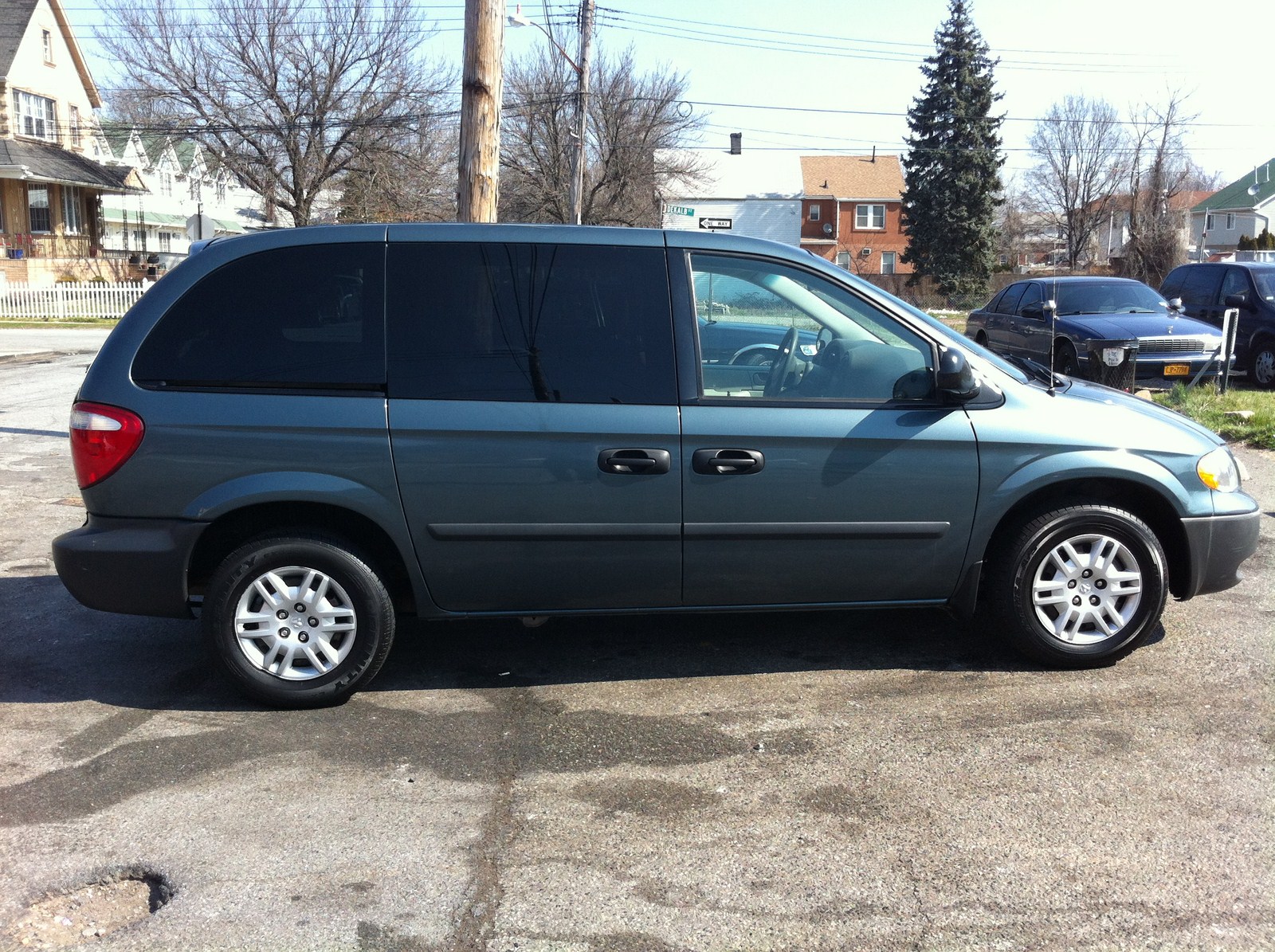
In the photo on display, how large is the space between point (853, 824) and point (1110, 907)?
0.79 meters

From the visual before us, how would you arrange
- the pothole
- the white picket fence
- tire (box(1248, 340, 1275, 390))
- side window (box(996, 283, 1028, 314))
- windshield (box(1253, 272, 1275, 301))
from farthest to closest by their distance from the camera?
the white picket fence → side window (box(996, 283, 1028, 314)) → windshield (box(1253, 272, 1275, 301)) → tire (box(1248, 340, 1275, 390)) → the pothole

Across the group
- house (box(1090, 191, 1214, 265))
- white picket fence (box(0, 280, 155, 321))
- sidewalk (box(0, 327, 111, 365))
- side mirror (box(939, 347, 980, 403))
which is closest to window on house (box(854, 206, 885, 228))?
house (box(1090, 191, 1214, 265))

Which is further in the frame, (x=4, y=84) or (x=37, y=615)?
(x=4, y=84)

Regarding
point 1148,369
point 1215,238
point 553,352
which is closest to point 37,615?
point 553,352

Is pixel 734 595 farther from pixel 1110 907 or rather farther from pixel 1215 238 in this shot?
pixel 1215 238

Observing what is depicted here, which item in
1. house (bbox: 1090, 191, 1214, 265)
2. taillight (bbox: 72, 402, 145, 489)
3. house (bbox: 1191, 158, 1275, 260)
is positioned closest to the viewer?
taillight (bbox: 72, 402, 145, 489)

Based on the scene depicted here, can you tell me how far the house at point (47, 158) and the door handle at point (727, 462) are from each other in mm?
38365

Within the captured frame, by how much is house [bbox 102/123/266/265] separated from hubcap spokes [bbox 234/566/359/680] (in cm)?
3947

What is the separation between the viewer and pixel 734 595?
4.75 meters

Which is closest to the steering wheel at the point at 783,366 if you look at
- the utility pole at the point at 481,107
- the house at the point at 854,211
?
the utility pole at the point at 481,107

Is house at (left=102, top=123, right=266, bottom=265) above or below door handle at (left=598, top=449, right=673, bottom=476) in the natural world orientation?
above

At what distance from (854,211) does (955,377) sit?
65613mm

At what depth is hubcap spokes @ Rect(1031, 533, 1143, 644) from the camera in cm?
486

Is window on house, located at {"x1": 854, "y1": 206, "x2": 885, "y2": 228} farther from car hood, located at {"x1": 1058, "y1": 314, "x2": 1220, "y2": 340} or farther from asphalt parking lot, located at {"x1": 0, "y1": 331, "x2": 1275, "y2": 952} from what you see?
asphalt parking lot, located at {"x1": 0, "y1": 331, "x2": 1275, "y2": 952}
